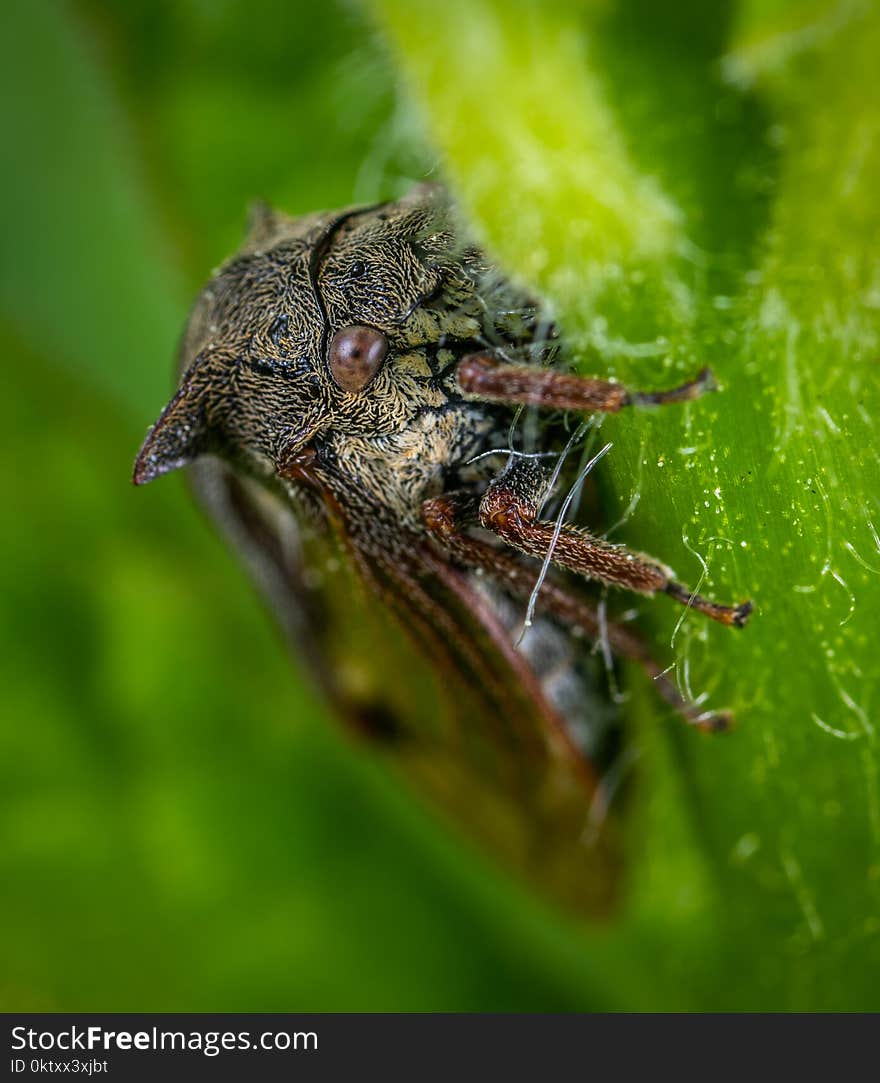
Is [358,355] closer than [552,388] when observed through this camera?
No

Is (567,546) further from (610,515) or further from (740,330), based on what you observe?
(740,330)

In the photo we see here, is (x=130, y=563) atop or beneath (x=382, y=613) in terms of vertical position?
atop

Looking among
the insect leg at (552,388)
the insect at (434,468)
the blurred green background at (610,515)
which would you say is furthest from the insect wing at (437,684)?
the insect leg at (552,388)

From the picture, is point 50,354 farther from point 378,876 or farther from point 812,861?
point 812,861

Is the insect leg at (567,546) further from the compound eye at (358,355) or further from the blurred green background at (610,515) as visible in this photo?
the compound eye at (358,355)

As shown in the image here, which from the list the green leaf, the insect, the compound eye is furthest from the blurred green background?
the compound eye

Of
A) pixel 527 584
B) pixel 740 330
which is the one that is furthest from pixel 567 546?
pixel 740 330

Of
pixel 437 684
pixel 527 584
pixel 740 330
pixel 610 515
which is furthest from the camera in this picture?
pixel 437 684

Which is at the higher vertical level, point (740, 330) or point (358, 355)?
point (358, 355)
